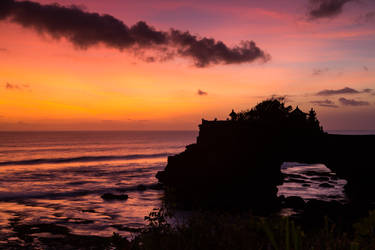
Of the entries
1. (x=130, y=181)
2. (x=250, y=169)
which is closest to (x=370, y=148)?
(x=250, y=169)

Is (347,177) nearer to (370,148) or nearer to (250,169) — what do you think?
(370,148)

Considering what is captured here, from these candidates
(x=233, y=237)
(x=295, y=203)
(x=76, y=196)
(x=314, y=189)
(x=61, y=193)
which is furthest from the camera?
(x=314, y=189)

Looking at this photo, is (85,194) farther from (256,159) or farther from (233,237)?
(233,237)

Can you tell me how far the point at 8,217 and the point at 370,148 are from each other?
34978 millimetres

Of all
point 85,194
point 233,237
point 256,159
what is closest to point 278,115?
point 256,159

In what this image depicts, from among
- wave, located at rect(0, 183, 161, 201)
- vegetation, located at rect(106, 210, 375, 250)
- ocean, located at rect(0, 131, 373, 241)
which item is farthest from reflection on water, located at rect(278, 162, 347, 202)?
vegetation, located at rect(106, 210, 375, 250)

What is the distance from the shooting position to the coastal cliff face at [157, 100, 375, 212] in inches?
1433

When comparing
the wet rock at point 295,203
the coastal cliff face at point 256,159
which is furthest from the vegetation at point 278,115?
the wet rock at point 295,203

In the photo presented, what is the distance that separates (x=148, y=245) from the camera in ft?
19.6

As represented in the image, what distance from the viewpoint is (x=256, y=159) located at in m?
37.7

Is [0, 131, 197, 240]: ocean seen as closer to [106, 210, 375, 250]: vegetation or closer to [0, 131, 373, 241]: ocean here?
[0, 131, 373, 241]: ocean

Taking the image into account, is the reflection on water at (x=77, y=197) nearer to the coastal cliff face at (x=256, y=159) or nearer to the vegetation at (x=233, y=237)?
the coastal cliff face at (x=256, y=159)

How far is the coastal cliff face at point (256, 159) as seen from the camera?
36406 millimetres

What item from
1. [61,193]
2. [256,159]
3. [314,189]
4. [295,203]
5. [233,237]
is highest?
[233,237]
